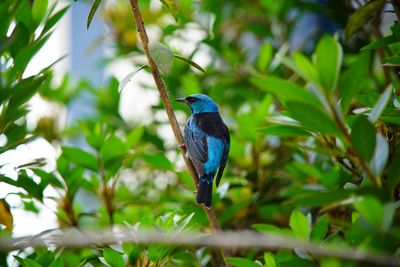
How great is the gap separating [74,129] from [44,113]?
0.16m

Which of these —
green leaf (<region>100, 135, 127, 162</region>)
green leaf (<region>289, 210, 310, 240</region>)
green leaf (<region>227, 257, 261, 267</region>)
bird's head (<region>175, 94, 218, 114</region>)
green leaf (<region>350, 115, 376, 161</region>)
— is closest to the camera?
green leaf (<region>350, 115, 376, 161</region>)

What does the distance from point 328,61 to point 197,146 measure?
969 millimetres

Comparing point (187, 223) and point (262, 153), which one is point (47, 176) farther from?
point (262, 153)

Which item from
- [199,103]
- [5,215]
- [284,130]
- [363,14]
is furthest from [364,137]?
[199,103]

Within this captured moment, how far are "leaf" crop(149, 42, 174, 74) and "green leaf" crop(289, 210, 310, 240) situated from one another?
0.47 m

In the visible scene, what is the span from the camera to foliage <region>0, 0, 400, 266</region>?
107 cm

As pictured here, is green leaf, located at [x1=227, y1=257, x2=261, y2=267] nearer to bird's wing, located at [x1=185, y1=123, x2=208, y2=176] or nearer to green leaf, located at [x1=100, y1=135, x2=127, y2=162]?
bird's wing, located at [x1=185, y1=123, x2=208, y2=176]

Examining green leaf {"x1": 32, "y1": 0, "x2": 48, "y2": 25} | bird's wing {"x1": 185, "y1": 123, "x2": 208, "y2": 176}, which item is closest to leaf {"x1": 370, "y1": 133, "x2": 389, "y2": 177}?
bird's wing {"x1": 185, "y1": 123, "x2": 208, "y2": 176}

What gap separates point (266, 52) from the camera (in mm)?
2459

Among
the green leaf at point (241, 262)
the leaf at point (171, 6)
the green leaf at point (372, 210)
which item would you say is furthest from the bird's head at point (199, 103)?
the green leaf at point (372, 210)

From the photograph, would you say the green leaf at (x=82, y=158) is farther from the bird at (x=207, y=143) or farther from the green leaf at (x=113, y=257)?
the green leaf at (x=113, y=257)

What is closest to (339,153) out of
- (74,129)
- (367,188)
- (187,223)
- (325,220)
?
(325,220)

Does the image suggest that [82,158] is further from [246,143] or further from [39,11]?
[246,143]

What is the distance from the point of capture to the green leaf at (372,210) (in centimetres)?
91
